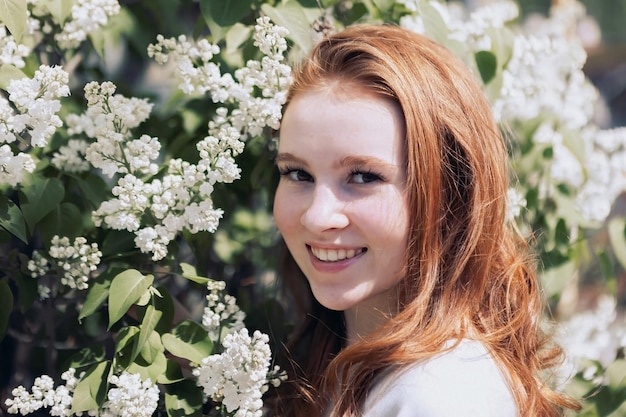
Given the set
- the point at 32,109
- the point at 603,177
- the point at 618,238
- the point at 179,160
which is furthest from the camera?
the point at 603,177

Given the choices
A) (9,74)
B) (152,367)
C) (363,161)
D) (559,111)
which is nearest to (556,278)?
(559,111)

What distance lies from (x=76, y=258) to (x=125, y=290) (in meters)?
0.14

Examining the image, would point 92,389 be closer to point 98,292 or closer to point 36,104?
point 98,292

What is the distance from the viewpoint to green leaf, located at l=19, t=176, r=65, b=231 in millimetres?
1347

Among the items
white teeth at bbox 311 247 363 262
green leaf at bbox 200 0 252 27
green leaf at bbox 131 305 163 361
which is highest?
green leaf at bbox 200 0 252 27

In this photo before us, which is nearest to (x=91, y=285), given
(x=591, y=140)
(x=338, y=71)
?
(x=338, y=71)

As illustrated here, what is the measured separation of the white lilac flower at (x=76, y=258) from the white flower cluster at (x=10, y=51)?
28 centimetres

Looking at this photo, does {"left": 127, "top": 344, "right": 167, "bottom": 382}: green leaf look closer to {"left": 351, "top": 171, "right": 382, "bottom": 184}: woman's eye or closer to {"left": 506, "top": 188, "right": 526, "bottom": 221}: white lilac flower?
{"left": 351, "top": 171, "right": 382, "bottom": 184}: woman's eye

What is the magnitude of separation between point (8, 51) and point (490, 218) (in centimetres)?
81

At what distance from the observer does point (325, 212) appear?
1.35 meters

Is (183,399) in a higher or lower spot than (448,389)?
lower

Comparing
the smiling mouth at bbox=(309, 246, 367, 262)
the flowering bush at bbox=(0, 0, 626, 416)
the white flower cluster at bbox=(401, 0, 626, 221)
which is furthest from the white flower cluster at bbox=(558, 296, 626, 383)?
the smiling mouth at bbox=(309, 246, 367, 262)

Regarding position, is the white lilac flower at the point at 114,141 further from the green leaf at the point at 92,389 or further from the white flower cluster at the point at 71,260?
the green leaf at the point at 92,389

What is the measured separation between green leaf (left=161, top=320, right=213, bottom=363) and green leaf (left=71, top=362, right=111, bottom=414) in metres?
0.10
